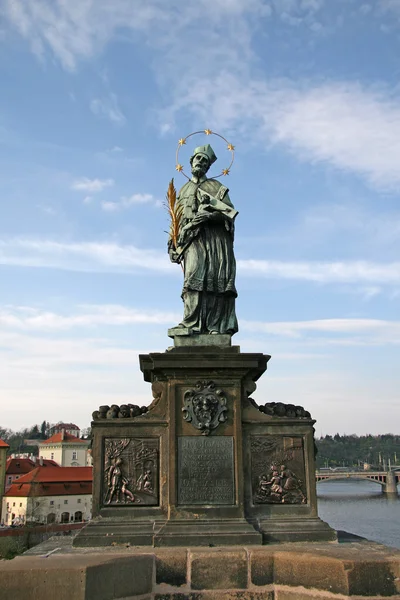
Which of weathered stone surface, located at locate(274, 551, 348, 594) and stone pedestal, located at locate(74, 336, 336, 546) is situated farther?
stone pedestal, located at locate(74, 336, 336, 546)

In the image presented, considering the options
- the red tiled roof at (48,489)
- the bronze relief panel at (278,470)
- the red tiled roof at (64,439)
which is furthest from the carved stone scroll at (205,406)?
the red tiled roof at (64,439)

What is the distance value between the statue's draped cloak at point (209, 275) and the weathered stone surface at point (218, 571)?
3.26 m

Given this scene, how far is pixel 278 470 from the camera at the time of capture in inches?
314

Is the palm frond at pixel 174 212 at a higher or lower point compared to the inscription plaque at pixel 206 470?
higher

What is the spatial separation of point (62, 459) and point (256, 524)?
83.3 metres

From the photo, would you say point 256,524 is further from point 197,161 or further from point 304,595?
point 197,161

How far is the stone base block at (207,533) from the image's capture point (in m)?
7.32

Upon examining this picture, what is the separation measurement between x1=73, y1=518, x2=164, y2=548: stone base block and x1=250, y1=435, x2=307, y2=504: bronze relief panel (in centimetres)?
142

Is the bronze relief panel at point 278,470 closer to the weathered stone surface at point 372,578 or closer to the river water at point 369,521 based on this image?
the weathered stone surface at point 372,578

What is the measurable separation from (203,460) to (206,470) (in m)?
0.14

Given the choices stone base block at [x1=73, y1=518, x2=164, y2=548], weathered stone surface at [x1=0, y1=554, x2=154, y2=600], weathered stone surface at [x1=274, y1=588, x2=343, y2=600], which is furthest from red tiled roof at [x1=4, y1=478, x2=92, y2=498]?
weathered stone surface at [x1=0, y1=554, x2=154, y2=600]

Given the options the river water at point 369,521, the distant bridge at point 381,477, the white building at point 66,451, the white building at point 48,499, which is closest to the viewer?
the river water at point 369,521

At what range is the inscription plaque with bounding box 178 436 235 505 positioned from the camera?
7.74 metres

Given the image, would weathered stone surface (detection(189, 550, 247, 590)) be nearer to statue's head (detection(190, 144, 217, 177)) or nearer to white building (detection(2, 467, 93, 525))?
statue's head (detection(190, 144, 217, 177))
